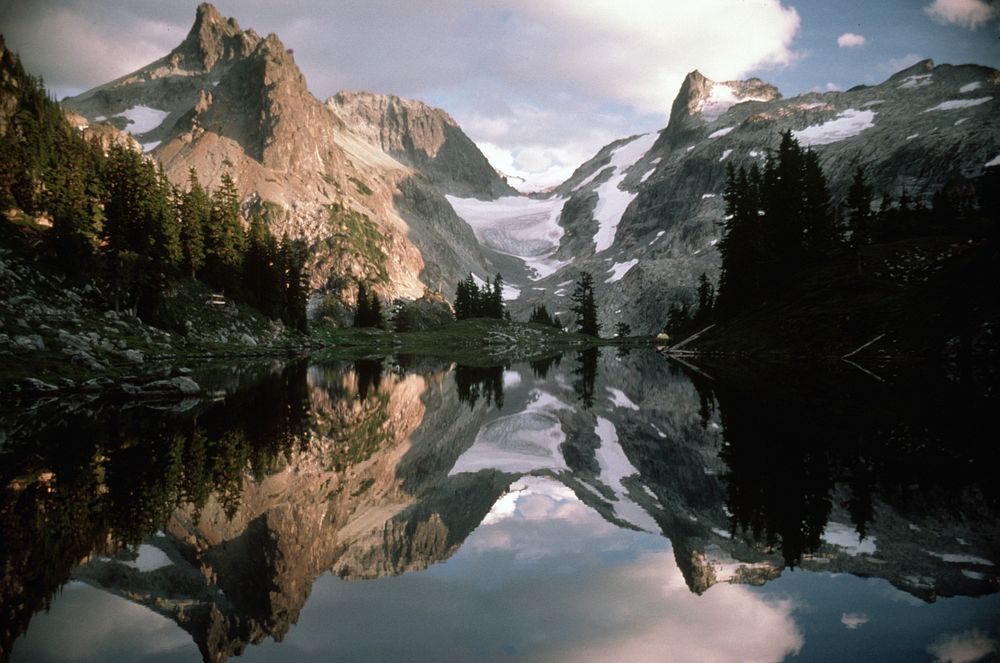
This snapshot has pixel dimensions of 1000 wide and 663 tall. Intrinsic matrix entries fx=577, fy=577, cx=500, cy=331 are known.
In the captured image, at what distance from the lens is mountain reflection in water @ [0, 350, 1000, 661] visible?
6199 millimetres

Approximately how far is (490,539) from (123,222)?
58.6 metres

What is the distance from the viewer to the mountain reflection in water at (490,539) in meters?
6.20

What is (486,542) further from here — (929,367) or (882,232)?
(882,232)

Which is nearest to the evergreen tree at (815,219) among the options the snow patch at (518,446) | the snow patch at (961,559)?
the snow patch at (518,446)

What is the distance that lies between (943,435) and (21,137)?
84.4 m

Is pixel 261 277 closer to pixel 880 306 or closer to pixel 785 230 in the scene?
pixel 785 230

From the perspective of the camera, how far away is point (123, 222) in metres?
54.5

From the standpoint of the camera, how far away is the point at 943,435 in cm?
1669

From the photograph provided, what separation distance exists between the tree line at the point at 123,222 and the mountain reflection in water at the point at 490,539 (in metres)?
33.9

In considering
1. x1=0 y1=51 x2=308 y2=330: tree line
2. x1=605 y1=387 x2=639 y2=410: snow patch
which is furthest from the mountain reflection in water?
x1=0 y1=51 x2=308 y2=330: tree line

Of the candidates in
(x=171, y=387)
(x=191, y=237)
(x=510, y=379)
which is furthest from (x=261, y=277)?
(x=171, y=387)

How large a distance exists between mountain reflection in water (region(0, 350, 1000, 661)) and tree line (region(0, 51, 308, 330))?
33.9 m

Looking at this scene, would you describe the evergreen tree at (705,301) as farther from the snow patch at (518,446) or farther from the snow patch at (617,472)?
the snow patch at (617,472)

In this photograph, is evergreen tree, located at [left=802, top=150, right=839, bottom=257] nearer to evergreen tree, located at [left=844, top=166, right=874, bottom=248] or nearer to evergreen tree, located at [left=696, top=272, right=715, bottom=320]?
evergreen tree, located at [left=844, top=166, right=874, bottom=248]
